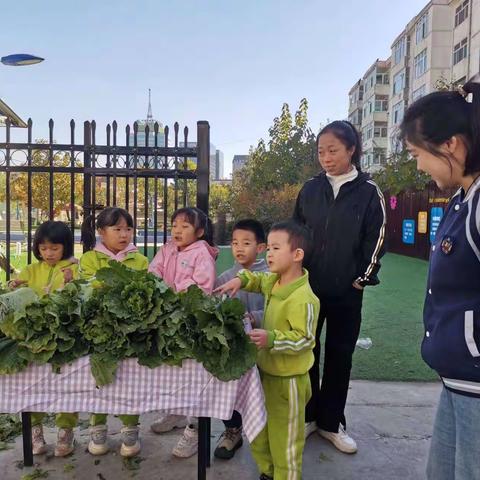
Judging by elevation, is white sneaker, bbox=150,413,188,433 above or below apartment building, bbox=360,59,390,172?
below

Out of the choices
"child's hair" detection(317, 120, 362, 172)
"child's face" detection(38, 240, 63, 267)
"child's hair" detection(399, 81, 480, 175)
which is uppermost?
"child's hair" detection(317, 120, 362, 172)

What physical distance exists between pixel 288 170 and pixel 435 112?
2197cm

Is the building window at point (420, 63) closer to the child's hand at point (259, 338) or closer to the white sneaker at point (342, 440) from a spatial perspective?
the white sneaker at point (342, 440)

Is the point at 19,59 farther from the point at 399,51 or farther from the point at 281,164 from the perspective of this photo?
the point at 399,51

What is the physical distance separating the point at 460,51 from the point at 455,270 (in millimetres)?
30137

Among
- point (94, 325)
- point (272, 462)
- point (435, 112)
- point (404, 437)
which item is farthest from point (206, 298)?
point (404, 437)

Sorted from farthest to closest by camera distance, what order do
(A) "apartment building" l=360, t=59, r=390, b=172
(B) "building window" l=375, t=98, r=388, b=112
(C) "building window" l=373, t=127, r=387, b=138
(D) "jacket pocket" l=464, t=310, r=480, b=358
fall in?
(C) "building window" l=373, t=127, r=387, b=138 → (B) "building window" l=375, t=98, r=388, b=112 → (A) "apartment building" l=360, t=59, r=390, b=172 → (D) "jacket pocket" l=464, t=310, r=480, b=358

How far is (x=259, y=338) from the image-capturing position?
2.02m

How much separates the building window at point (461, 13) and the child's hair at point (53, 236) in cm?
2939

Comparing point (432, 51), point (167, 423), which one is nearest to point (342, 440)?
point (167, 423)

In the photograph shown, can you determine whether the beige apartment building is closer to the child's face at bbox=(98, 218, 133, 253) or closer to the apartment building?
the apartment building

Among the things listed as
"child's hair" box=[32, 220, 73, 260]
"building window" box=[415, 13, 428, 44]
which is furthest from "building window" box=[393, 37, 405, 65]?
"child's hair" box=[32, 220, 73, 260]

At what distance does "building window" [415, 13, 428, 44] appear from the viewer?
102 feet

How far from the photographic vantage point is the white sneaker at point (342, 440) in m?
2.83
